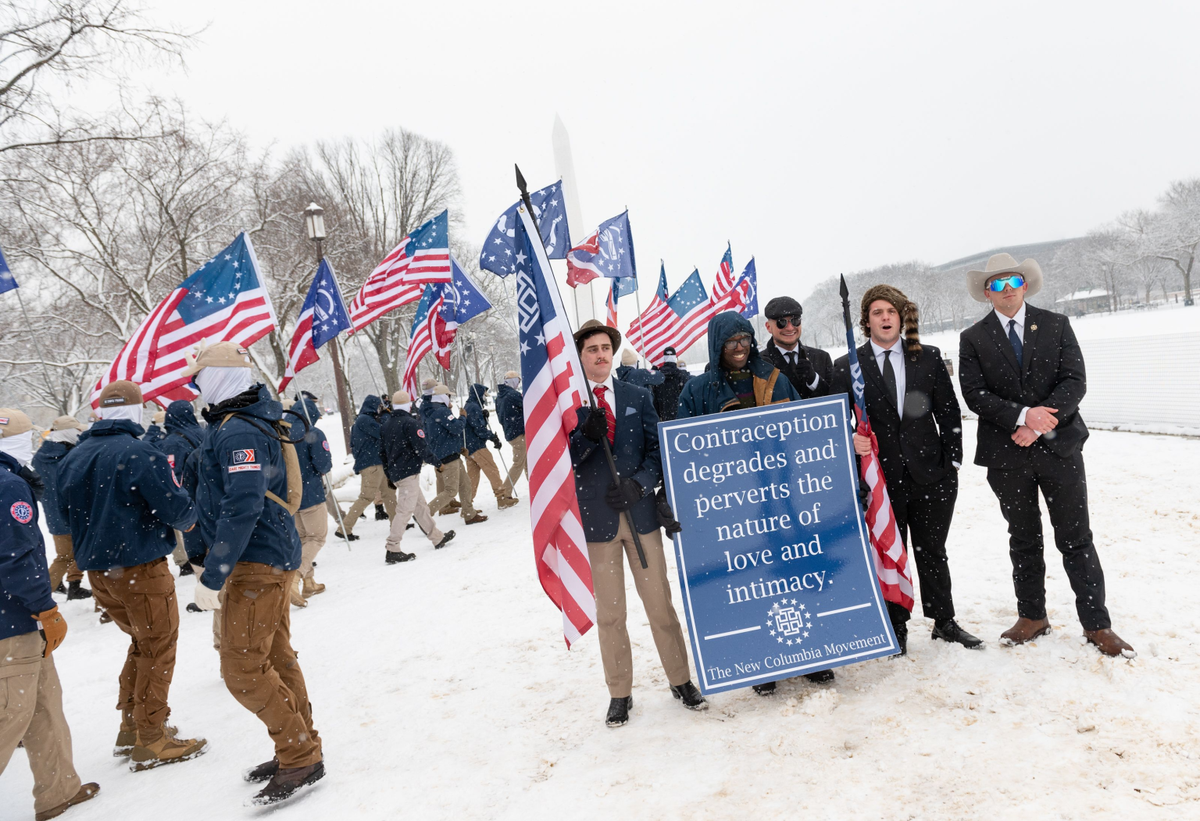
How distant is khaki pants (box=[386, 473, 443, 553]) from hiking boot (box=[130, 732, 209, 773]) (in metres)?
4.70

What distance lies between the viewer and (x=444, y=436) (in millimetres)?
10523

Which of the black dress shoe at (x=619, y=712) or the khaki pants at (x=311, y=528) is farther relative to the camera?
the khaki pants at (x=311, y=528)

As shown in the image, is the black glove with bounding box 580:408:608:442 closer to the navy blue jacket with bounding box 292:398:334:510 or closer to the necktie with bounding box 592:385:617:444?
the necktie with bounding box 592:385:617:444

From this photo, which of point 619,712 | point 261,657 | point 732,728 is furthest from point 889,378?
point 261,657

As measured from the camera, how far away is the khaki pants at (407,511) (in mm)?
8883

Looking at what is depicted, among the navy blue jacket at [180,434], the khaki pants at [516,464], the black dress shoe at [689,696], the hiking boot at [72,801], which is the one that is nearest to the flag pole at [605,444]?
the black dress shoe at [689,696]

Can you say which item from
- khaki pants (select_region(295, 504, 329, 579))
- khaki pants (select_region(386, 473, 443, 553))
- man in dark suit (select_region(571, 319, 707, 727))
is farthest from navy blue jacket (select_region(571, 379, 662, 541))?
khaki pants (select_region(386, 473, 443, 553))

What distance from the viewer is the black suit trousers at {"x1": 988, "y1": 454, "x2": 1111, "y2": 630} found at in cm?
365

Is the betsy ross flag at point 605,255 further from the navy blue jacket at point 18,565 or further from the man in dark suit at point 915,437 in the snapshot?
the navy blue jacket at point 18,565

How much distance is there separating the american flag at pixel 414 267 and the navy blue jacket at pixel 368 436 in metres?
1.24

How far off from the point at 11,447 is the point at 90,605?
4770 millimetres

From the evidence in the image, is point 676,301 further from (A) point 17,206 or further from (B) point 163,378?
(A) point 17,206

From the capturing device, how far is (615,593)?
3.76 meters

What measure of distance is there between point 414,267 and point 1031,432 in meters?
8.22
